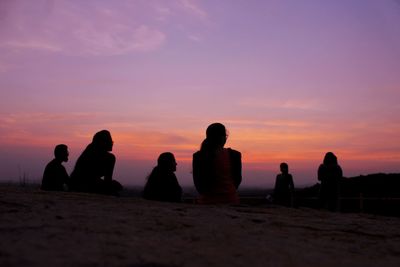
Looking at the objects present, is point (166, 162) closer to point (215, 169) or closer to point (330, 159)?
point (215, 169)

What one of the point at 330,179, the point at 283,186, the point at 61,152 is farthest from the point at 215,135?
the point at 283,186

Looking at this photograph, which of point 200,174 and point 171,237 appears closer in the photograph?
point 171,237

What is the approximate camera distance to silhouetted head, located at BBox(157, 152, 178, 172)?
23.1 ft

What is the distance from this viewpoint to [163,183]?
6.98 m

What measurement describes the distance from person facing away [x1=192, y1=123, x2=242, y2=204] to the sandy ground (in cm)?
78

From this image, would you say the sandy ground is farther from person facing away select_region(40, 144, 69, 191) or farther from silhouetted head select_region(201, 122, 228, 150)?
person facing away select_region(40, 144, 69, 191)

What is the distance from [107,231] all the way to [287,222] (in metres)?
1.78

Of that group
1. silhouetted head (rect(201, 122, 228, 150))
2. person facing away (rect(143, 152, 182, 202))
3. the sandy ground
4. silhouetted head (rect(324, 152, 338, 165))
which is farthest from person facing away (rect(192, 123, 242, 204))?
silhouetted head (rect(324, 152, 338, 165))

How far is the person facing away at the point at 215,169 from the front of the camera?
5.90 metres

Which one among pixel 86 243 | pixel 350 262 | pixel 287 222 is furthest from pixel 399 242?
pixel 86 243

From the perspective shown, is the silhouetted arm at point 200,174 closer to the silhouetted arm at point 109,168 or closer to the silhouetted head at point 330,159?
the silhouetted arm at point 109,168

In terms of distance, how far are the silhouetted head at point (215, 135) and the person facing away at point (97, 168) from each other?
1356mm

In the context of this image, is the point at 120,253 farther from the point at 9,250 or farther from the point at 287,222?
the point at 287,222

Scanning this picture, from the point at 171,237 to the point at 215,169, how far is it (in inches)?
94.2
